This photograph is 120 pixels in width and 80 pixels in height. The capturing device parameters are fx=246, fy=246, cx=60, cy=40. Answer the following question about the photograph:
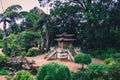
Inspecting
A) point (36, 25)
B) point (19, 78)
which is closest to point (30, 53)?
point (36, 25)

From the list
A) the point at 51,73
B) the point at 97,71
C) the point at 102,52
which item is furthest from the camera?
the point at 102,52

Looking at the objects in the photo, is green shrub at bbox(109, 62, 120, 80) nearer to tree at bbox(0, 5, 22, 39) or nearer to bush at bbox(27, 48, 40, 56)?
bush at bbox(27, 48, 40, 56)

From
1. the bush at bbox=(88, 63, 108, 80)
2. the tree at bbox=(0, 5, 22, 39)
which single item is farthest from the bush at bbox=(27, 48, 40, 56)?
the bush at bbox=(88, 63, 108, 80)

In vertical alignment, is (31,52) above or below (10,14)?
below

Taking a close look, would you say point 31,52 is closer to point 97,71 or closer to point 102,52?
point 102,52

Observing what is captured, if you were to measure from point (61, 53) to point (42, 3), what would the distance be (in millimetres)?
9818

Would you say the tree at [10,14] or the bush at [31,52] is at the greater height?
the tree at [10,14]

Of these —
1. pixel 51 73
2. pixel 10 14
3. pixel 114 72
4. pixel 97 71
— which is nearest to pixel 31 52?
pixel 10 14

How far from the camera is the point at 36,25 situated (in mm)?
32812

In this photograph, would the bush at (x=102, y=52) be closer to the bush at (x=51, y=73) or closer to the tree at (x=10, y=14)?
the tree at (x=10, y=14)

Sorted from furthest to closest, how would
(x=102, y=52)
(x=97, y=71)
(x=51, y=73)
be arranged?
(x=102, y=52) → (x=97, y=71) → (x=51, y=73)

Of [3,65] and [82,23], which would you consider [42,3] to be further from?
[3,65]

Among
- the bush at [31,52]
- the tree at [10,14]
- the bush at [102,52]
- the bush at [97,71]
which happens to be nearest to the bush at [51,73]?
the bush at [97,71]

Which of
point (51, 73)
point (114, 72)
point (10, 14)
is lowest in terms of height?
point (114, 72)
